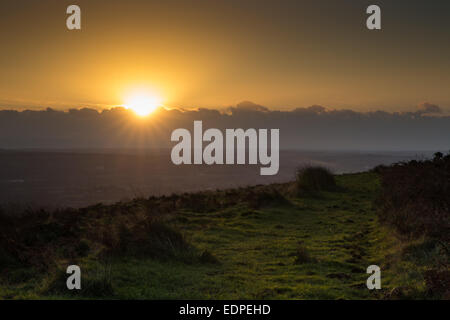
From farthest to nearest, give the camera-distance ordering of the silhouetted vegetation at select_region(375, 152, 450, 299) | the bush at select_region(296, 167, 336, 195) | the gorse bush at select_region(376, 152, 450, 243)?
the bush at select_region(296, 167, 336, 195), the gorse bush at select_region(376, 152, 450, 243), the silhouetted vegetation at select_region(375, 152, 450, 299)

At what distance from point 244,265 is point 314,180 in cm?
1950

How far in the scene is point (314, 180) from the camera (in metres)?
30.7

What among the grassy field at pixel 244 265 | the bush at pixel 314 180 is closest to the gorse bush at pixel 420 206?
the grassy field at pixel 244 265

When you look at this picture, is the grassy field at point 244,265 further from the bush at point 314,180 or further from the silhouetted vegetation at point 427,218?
the bush at point 314,180

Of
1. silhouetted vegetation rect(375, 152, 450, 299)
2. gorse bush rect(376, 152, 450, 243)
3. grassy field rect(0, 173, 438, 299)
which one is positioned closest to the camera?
silhouetted vegetation rect(375, 152, 450, 299)

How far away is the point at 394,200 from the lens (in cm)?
1900

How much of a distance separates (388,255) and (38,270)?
984 centimetres

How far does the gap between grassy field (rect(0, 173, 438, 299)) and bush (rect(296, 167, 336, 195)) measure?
10.2 m

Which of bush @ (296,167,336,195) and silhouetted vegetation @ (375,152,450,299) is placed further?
bush @ (296,167,336,195)

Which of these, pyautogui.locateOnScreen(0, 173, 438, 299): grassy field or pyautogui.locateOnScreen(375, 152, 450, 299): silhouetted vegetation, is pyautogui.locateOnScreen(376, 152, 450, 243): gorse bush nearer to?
pyautogui.locateOnScreen(375, 152, 450, 299): silhouetted vegetation

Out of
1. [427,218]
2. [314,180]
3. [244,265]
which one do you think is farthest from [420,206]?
[314,180]

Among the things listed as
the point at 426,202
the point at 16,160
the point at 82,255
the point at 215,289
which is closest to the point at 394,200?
the point at 426,202

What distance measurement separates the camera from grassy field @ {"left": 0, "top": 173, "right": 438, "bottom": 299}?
9289 mm

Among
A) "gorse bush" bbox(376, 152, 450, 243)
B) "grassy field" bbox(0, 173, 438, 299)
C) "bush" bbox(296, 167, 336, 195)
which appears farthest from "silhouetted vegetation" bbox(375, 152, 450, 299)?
"bush" bbox(296, 167, 336, 195)
